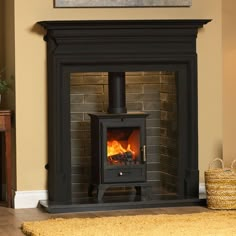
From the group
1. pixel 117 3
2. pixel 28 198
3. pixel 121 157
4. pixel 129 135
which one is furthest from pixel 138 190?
pixel 117 3

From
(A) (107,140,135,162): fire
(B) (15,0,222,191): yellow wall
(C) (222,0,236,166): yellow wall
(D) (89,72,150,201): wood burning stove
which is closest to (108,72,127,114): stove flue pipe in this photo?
(D) (89,72,150,201): wood burning stove

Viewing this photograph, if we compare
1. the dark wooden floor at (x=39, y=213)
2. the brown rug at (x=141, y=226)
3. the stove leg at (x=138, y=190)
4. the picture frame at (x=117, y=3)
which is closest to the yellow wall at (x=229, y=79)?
the picture frame at (x=117, y=3)

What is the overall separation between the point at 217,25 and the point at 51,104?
155cm

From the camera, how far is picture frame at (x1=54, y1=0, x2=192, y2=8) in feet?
23.3

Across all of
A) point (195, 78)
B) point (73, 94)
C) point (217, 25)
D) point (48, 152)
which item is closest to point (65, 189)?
point (48, 152)

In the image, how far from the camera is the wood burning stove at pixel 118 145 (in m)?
7.20

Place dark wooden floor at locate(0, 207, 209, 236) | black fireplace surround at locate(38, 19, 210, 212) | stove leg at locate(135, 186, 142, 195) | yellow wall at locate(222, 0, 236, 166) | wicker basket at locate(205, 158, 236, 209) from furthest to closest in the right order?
yellow wall at locate(222, 0, 236, 166) < stove leg at locate(135, 186, 142, 195) < black fireplace surround at locate(38, 19, 210, 212) < wicker basket at locate(205, 158, 236, 209) < dark wooden floor at locate(0, 207, 209, 236)

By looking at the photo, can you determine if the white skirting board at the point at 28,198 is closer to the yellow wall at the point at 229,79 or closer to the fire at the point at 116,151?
the fire at the point at 116,151

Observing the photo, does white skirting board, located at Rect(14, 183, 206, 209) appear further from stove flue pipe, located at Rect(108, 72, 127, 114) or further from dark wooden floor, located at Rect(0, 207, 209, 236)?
stove flue pipe, located at Rect(108, 72, 127, 114)

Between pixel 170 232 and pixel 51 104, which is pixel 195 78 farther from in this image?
pixel 170 232

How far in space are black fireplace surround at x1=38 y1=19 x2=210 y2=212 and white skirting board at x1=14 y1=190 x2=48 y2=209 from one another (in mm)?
99

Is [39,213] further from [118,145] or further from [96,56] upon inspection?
[96,56]

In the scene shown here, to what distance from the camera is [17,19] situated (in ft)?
23.2

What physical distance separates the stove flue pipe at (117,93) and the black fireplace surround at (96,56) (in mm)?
161
